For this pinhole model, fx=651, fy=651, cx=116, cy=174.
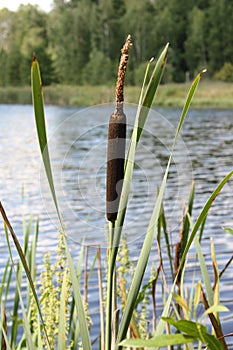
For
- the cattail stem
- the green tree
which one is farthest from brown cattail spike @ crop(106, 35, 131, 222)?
the green tree

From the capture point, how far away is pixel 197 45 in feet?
139

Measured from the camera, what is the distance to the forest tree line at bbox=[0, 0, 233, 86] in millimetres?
41125

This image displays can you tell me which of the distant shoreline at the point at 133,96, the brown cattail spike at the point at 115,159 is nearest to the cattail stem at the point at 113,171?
the brown cattail spike at the point at 115,159

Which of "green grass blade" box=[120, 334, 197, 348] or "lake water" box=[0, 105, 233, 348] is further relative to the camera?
"lake water" box=[0, 105, 233, 348]

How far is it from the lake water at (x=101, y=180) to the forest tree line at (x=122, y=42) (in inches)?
744

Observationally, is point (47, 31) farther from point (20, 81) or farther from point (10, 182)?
point (10, 182)

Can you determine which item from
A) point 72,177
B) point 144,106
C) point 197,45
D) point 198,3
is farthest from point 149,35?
point 144,106

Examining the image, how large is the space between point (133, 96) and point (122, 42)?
17884mm

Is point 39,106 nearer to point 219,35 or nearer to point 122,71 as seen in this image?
point 122,71

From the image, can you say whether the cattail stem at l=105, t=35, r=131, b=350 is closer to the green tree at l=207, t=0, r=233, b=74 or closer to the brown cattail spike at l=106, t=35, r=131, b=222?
the brown cattail spike at l=106, t=35, r=131, b=222

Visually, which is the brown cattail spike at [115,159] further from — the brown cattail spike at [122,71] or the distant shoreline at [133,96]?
the distant shoreline at [133,96]

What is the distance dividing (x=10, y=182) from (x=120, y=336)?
370 inches

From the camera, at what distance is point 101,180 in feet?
29.0

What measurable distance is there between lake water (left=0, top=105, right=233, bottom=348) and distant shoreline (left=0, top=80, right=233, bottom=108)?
5.41 metres
